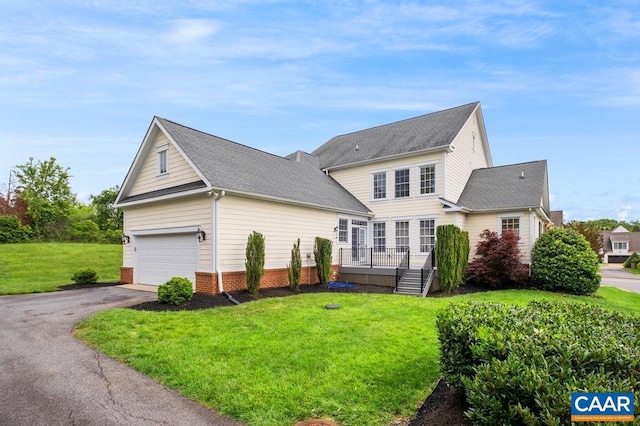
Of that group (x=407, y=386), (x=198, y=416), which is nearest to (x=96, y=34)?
(x=198, y=416)

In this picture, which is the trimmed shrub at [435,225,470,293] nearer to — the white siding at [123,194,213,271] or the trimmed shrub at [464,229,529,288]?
the trimmed shrub at [464,229,529,288]

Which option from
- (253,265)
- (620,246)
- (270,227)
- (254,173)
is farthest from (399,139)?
(620,246)

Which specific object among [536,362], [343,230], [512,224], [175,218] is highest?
[175,218]

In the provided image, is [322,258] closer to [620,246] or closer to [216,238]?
[216,238]

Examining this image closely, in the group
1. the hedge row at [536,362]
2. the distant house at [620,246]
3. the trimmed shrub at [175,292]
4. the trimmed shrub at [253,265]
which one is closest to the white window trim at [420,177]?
the trimmed shrub at [253,265]

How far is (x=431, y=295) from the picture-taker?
45.9 ft

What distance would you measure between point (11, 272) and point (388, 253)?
19.4 m

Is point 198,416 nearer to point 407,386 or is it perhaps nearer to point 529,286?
point 407,386

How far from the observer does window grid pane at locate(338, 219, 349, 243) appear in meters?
18.1

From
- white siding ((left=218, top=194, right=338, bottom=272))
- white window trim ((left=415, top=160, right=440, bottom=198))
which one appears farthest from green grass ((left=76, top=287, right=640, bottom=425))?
white window trim ((left=415, top=160, right=440, bottom=198))

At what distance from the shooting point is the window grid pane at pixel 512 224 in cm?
1725

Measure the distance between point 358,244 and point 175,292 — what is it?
1128cm

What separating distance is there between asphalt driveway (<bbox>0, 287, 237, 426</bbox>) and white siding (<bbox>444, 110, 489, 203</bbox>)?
15.9 metres

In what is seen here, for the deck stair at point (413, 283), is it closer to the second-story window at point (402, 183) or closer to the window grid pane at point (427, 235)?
the window grid pane at point (427, 235)
